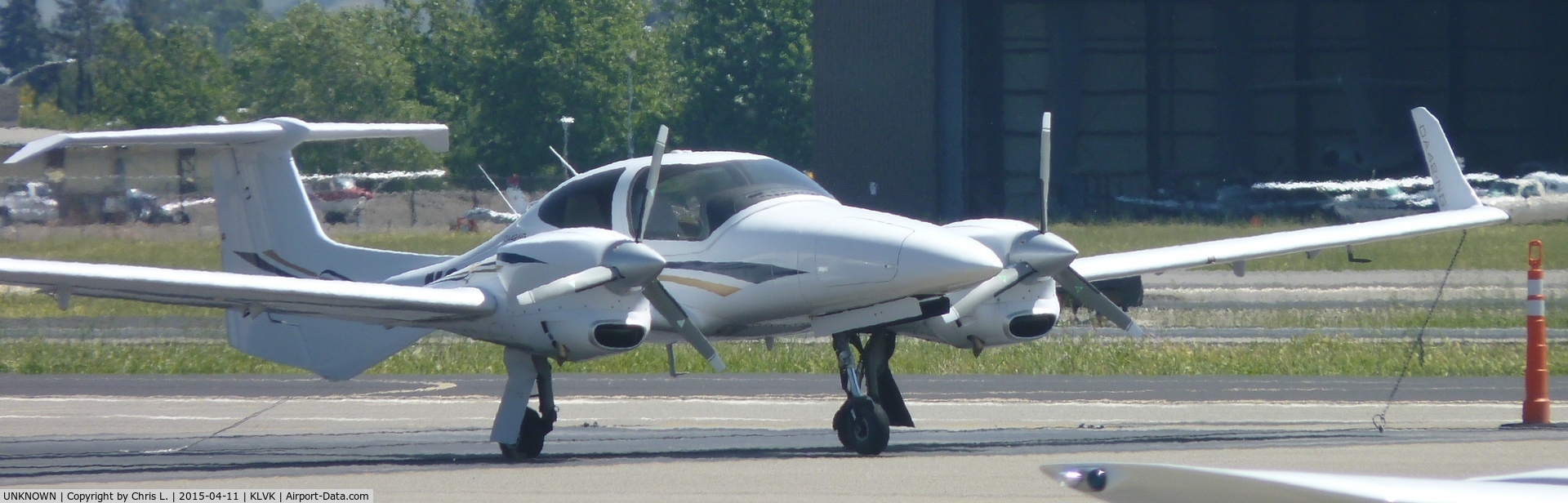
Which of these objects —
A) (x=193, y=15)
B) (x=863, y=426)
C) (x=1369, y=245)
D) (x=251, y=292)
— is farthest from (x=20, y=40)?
(x=863, y=426)

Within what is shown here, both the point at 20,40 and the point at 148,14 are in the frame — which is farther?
the point at 148,14

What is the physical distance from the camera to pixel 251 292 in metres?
9.55

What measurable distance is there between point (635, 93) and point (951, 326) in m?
61.1

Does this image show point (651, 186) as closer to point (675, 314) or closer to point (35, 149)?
point (675, 314)

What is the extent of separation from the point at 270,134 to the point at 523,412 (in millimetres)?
3877

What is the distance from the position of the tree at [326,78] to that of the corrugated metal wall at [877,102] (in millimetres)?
15964

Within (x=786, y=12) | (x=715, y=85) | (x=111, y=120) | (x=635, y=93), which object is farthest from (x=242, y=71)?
(x=786, y=12)

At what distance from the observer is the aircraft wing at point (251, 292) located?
931cm

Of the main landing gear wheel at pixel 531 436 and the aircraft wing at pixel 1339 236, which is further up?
the aircraft wing at pixel 1339 236

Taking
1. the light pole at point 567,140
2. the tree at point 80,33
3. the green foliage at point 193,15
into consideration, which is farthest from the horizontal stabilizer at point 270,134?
the green foliage at point 193,15

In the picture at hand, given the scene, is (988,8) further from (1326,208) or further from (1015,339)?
(1015,339)

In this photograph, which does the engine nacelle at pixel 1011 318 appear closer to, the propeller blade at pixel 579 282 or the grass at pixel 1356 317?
the propeller blade at pixel 579 282

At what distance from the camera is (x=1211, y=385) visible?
48.1 feet

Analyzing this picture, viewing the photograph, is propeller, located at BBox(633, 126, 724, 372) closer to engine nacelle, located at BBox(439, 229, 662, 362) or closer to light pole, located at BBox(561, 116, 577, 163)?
engine nacelle, located at BBox(439, 229, 662, 362)
